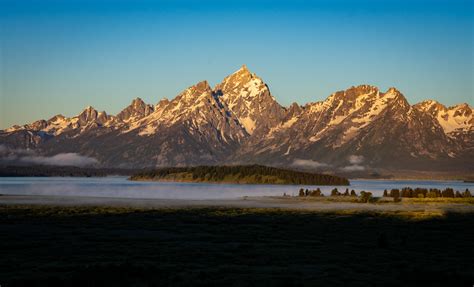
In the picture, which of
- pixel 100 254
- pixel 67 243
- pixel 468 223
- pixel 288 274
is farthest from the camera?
pixel 468 223

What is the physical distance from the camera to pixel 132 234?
70.0m

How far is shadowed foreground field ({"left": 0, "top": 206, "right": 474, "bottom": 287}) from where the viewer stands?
43.7 metres

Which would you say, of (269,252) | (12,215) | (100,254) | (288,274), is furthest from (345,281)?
(12,215)

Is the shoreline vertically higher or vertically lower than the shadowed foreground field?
higher

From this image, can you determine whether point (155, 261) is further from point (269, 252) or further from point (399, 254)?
point (399, 254)

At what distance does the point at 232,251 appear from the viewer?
57.3 meters

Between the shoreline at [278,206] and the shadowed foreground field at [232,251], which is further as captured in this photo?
the shoreline at [278,206]

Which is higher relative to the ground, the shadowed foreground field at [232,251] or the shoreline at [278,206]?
the shoreline at [278,206]

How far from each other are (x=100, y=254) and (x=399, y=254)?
78.3ft

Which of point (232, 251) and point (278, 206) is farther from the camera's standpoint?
point (278, 206)

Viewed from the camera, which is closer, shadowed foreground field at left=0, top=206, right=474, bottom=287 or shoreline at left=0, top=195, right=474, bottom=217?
shadowed foreground field at left=0, top=206, right=474, bottom=287

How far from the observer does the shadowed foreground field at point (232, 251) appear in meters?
43.7

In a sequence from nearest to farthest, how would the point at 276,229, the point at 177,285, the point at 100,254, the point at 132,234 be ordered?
1. the point at 177,285
2. the point at 100,254
3. the point at 132,234
4. the point at 276,229

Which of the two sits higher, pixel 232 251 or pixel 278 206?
pixel 278 206
